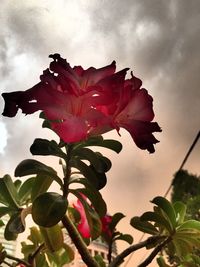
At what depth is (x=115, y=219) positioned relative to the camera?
1182 millimetres

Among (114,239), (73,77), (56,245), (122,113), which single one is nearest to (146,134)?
(122,113)

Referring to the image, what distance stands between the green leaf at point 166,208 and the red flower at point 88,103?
0.29 metres

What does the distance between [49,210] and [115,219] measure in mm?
435

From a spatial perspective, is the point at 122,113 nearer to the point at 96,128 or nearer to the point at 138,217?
the point at 96,128

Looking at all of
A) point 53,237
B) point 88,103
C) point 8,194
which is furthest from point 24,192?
point 88,103

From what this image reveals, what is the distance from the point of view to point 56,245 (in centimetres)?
98

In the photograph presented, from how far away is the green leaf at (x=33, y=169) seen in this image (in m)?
0.84

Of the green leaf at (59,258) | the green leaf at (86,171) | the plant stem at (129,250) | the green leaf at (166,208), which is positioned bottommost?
the plant stem at (129,250)

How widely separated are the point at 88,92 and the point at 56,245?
0.41 meters

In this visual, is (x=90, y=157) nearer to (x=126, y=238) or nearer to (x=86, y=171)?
(x=86, y=171)

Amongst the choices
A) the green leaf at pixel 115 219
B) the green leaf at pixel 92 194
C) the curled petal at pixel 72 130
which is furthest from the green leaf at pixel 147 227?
the curled petal at pixel 72 130

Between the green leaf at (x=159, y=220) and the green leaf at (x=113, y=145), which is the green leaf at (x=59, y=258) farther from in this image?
the green leaf at (x=113, y=145)

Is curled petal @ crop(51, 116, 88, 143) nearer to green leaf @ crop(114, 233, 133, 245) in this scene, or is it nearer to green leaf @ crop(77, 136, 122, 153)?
green leaf @ crop(77, 136, 122, 153)

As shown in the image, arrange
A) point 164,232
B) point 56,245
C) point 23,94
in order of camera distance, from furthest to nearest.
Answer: point 164,232
point 56,245
point 23,94
